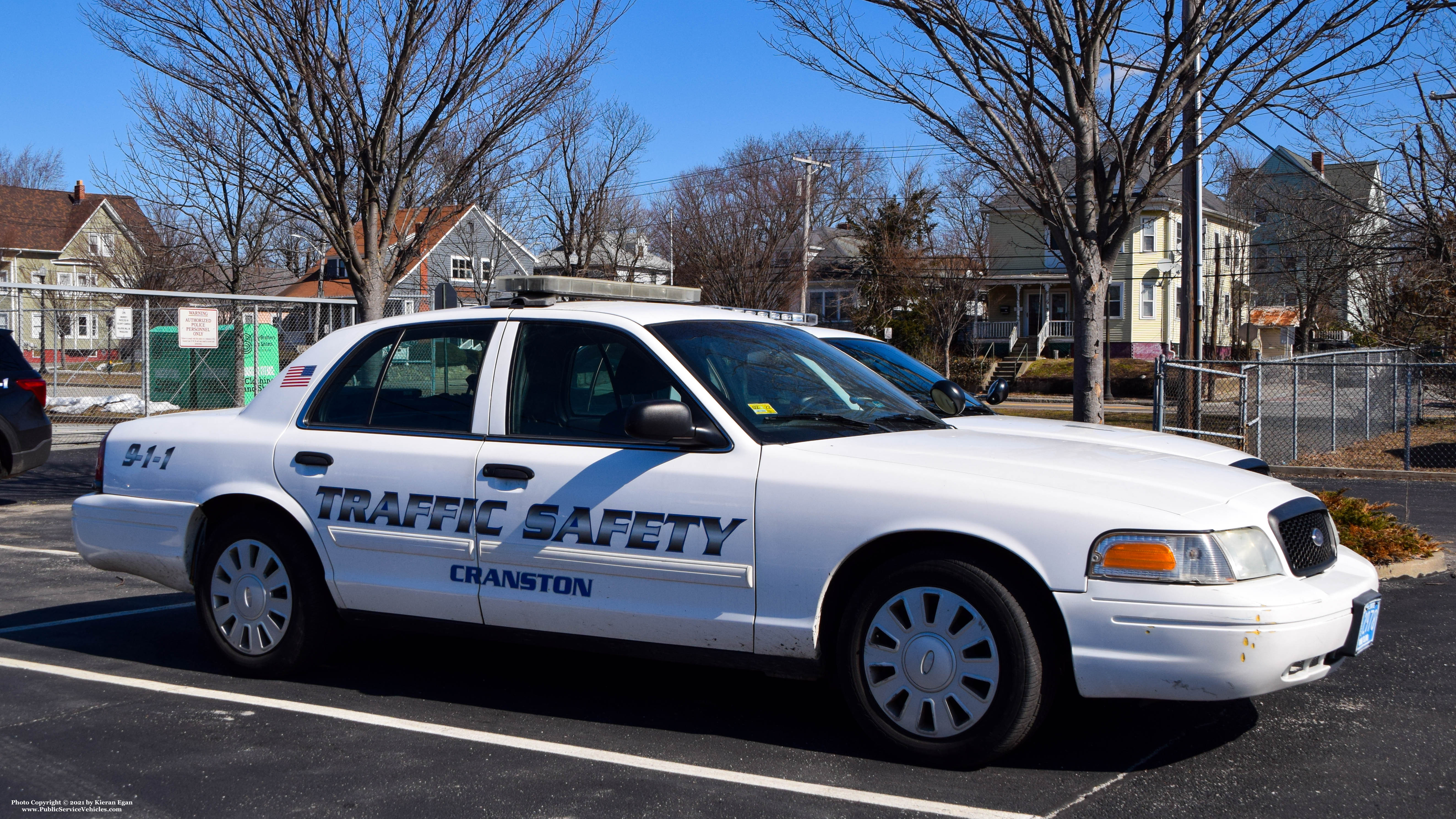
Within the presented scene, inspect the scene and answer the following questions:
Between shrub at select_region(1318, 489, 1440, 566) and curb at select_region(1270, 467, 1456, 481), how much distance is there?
6.24 meters

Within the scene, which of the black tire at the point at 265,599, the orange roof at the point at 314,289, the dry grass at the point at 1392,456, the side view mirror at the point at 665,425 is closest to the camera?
the side view mirror at the point at 665,425

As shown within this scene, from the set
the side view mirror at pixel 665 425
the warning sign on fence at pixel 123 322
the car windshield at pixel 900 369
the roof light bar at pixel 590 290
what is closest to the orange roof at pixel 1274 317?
the warning sign on fence at pixel 123 322

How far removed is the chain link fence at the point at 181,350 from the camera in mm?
17188

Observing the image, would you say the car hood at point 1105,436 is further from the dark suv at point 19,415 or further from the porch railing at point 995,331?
the porch railing at point 995,331

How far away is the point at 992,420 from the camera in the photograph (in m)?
7.34

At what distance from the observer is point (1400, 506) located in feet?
38.0

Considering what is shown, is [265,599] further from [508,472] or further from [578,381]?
[578,381]

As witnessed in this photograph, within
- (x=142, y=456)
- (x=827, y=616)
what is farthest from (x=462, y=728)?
(x=142, y=456)

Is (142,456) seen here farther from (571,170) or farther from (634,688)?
(571,170)

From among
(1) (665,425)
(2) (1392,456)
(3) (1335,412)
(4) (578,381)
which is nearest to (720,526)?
(1) (665,425)

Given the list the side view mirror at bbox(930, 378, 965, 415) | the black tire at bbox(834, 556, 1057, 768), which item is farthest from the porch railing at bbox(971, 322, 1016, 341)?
the black tire at bbox(834, 556, 1057, 768)

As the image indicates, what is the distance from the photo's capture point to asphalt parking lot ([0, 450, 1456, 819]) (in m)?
3.77

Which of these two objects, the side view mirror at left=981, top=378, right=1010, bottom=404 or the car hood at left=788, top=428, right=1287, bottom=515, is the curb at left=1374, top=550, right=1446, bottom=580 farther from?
the car hood at left=788, top=428, right=1287, bottom=515

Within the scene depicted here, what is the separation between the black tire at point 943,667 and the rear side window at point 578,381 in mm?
1167
